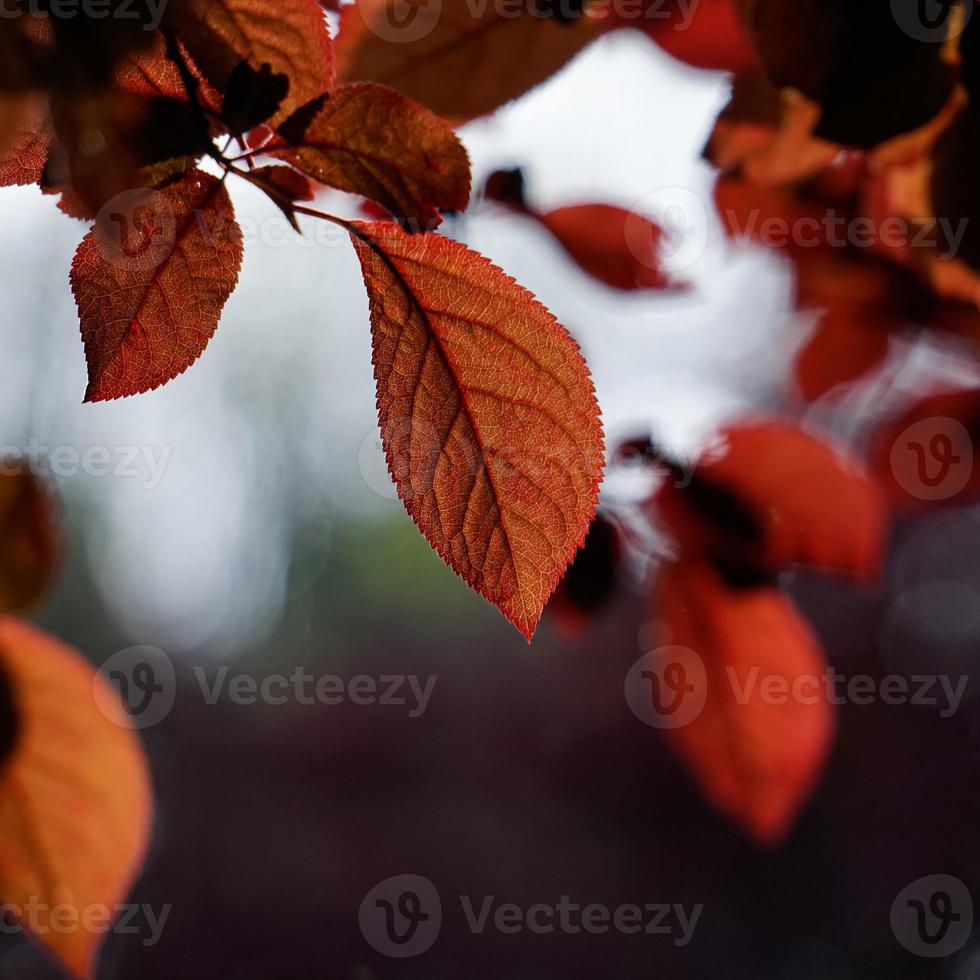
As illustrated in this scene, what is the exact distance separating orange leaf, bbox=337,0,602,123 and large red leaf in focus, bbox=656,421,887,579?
0.38 meters

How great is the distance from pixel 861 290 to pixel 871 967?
21.4 feet

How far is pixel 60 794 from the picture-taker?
0.65 meters

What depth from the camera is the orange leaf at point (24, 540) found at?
69 centimetres

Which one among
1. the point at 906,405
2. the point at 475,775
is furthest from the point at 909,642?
the point at 906,405
